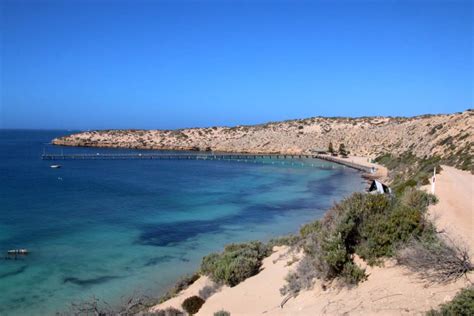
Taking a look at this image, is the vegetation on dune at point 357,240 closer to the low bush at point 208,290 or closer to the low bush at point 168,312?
the low bush at point 168,312

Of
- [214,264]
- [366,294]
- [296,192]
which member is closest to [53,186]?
[296,192]

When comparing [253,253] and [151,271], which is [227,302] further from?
[151,271]

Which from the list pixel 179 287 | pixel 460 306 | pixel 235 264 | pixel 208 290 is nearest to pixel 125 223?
pixel 179 287

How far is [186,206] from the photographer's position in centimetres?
3097

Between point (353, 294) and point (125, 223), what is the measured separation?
20.0 m

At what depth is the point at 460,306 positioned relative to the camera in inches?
199

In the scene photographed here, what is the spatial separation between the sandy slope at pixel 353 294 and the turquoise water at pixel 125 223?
468cm

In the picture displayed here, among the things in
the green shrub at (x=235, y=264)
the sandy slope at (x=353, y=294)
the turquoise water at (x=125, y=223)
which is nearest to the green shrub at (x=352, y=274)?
the sandy slope at (x=353, y=294)

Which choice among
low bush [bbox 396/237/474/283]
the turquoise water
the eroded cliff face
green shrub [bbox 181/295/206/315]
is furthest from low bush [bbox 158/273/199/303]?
the eroded cliff face

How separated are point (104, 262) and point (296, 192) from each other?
79.5ft

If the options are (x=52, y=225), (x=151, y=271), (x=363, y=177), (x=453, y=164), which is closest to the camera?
(x=151, y=271)

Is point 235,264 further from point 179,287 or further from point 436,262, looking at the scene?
point 436,262

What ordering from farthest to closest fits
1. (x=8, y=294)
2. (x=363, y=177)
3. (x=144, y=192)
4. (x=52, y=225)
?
(x=363, y=177) → (x=144, y=192) → (x=52, y=225) → (x=8, y=294)

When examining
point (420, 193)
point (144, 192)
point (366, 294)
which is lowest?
point (144, 192)
